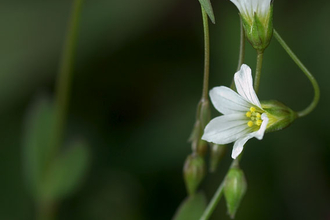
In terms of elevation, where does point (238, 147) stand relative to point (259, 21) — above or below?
below

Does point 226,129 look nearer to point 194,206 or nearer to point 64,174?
point 194,206

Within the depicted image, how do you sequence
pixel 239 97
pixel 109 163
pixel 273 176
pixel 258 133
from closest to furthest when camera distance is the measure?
pixel 258 133 < pixel 239 97 < pixel 273 176 < pixel 109 163

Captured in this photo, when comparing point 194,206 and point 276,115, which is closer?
point 276,115

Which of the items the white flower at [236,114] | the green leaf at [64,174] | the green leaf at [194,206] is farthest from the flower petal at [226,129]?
the green leaf at [64,174]


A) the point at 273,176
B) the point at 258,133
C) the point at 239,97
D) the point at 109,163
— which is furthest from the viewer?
the point at 109,163

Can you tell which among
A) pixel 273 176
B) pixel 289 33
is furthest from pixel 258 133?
pixel 289 33

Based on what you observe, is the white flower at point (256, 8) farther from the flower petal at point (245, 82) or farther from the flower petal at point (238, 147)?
the flower petal at point (238, 147)

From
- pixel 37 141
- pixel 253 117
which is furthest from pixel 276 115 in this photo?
pixel 37 141

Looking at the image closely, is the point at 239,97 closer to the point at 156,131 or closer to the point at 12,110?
the point at 156,131

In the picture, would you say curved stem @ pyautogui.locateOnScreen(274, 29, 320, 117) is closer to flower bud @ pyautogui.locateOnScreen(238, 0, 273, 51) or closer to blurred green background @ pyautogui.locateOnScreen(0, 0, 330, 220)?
flower bud @ pyautogui.locateOnScreen(238, 0, 273, 51)
